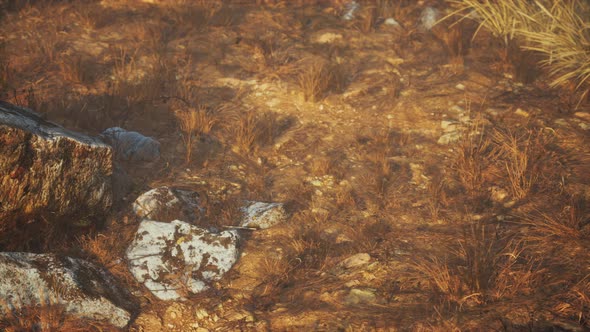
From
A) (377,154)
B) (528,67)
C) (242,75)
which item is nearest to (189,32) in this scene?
(242,75)

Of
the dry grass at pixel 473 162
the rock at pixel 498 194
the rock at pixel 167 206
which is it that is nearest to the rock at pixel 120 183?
the rock at pixel 167 206

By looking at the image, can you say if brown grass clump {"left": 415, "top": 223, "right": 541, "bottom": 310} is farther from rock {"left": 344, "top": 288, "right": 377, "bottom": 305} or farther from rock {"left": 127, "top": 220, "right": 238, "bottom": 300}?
rock {"left": 127, "top": 220, "right": 238, "bottom": 300}

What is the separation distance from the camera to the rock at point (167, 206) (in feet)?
12.6

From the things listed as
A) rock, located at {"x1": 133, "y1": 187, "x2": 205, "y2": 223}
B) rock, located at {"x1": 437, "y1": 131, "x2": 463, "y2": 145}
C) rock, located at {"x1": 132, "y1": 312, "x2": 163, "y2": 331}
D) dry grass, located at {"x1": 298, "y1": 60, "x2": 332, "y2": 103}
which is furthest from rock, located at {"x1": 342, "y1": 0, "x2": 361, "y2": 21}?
rock, located at {"x1": 132, "y1": 312, "x2": 163, "y2": 331}

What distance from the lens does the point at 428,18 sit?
621 cm

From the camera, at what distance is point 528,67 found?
5.31 metres

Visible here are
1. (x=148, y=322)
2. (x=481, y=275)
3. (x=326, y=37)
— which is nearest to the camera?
(x=481, y=275)

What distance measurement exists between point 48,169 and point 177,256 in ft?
3.25

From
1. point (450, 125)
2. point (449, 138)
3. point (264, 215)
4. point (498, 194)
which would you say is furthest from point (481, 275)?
point (450, 125)

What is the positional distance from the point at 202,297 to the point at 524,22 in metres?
3.90

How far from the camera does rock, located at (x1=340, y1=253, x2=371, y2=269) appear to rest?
11.3ft

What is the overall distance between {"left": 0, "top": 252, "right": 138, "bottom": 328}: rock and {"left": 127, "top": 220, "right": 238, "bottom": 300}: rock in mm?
253

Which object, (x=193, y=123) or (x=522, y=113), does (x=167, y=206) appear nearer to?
(x=193, y=123)

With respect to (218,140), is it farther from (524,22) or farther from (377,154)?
(524,22)
